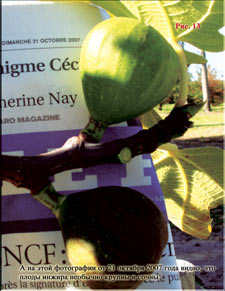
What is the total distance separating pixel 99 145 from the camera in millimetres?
391

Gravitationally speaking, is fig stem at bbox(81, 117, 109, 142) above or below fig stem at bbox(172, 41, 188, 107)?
below

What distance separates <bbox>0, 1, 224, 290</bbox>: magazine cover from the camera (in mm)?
369

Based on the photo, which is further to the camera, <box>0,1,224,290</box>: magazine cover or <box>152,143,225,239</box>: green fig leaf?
<box>152,143,225,239</box>: green fig leaf

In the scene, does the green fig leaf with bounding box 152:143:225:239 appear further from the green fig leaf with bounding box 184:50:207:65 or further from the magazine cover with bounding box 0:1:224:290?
the green fig leaf with bounding box 184:50:207:65

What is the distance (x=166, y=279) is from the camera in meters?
0.50

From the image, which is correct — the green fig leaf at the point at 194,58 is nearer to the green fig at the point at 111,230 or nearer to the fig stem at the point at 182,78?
the fig stem at the point at 182,78

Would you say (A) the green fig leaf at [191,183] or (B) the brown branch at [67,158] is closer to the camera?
(B) the brown branch at [67,158]

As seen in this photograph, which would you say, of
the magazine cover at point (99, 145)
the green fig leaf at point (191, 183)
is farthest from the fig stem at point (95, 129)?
the green fig leaf at point (191, 183)

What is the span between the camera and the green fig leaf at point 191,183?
1.65 ft

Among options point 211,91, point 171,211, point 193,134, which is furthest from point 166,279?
point 211,91

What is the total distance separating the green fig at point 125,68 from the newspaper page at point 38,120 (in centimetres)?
8

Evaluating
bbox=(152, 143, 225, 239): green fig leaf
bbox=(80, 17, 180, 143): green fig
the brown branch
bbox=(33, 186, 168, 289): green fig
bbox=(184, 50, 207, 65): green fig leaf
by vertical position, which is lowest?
bbox=(152, 143, 225, 239): green fig leaf

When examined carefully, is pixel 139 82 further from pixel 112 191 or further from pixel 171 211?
pixel 171 211

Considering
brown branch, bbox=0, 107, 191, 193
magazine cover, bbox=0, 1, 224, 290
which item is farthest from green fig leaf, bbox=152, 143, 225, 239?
brown branch, bbox=0, 107, 191, 193
